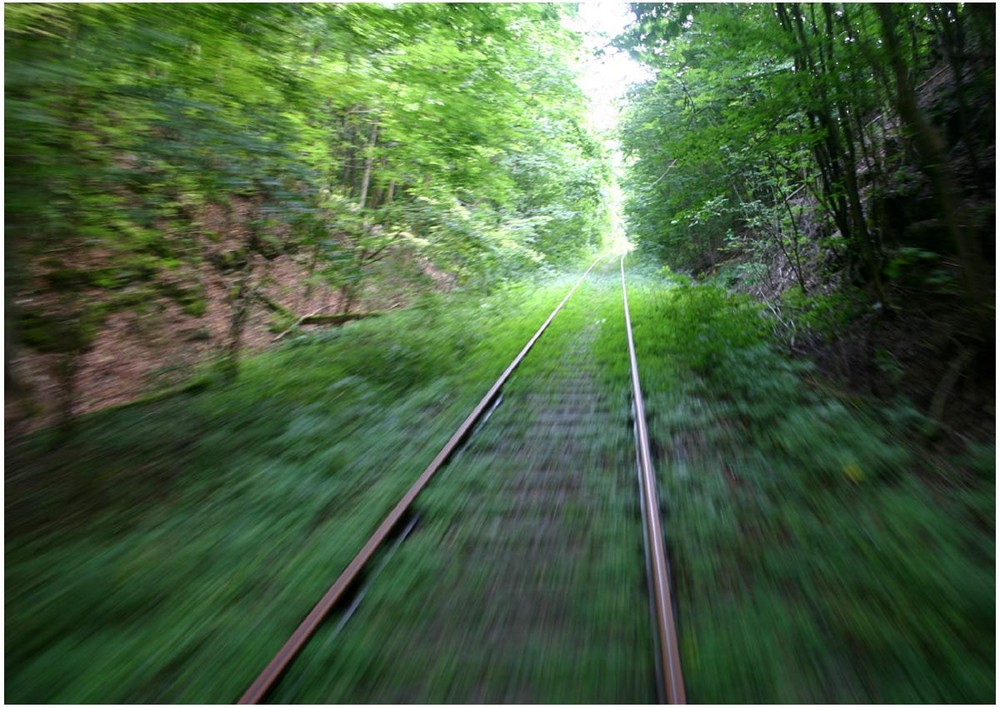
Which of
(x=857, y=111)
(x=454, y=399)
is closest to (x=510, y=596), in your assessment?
Result: (x=454, y=399)

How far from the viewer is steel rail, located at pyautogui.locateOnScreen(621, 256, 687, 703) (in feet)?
7.39

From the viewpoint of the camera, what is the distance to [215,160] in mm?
5496

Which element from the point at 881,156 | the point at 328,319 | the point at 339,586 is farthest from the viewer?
the point at 328,319

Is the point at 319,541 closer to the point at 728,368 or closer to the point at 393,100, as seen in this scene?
the point at 728,368

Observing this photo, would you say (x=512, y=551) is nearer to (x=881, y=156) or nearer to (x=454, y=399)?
(x=454, y=399)

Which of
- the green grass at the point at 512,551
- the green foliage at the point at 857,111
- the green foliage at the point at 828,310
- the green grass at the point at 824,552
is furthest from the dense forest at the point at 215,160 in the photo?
the green foliage at the point at 828,310

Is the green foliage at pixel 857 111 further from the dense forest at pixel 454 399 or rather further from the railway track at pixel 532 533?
the railway track at pixel 532 533

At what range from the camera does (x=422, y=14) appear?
251 inches

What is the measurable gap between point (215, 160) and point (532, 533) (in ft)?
17.2

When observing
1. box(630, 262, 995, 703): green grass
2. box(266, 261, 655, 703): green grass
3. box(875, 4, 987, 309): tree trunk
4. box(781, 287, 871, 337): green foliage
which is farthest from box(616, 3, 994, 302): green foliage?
box(266, 261, 655, 703): green grass

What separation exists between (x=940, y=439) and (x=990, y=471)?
1.95 feet

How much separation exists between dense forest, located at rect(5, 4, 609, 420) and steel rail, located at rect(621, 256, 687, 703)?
17.5 ft

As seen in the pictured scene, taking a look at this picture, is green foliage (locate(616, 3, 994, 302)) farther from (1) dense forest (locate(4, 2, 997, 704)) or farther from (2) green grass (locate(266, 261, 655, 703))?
(2) green grass (locate(266, 261, 655, 703))

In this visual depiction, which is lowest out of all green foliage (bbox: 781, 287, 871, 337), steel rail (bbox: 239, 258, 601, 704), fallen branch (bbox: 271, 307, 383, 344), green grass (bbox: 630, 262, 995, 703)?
green grass (bbox: 630, 262, 995, 703)
